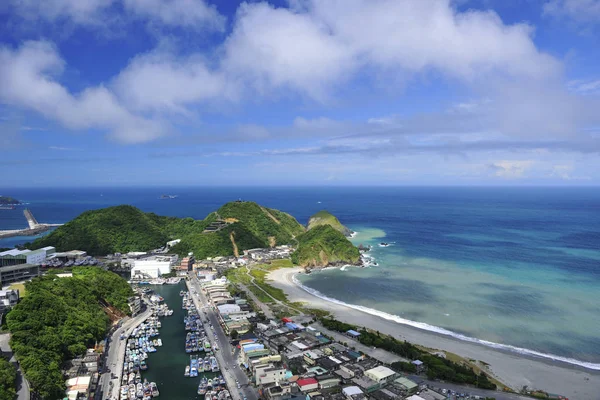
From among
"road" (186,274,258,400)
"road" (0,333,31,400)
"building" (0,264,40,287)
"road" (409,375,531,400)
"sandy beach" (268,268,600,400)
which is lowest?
"sandy beach" (268,268,600,400)

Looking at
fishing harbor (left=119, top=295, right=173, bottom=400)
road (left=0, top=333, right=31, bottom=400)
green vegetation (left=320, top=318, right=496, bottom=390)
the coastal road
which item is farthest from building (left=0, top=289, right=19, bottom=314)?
green vegetation (left=320, top=318, right=496, bottom=390)

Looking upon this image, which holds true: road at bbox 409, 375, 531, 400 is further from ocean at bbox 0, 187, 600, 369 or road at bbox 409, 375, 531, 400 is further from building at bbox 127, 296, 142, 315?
building at bbox 127, 296, 142, 315

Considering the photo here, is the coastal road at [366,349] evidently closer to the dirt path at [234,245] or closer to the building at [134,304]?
the building at [134,304]

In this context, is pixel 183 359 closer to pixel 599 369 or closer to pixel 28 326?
pixel 28 326

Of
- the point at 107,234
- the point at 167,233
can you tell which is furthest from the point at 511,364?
the point at 167,233

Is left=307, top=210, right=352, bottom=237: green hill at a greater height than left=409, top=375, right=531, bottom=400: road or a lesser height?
greater
